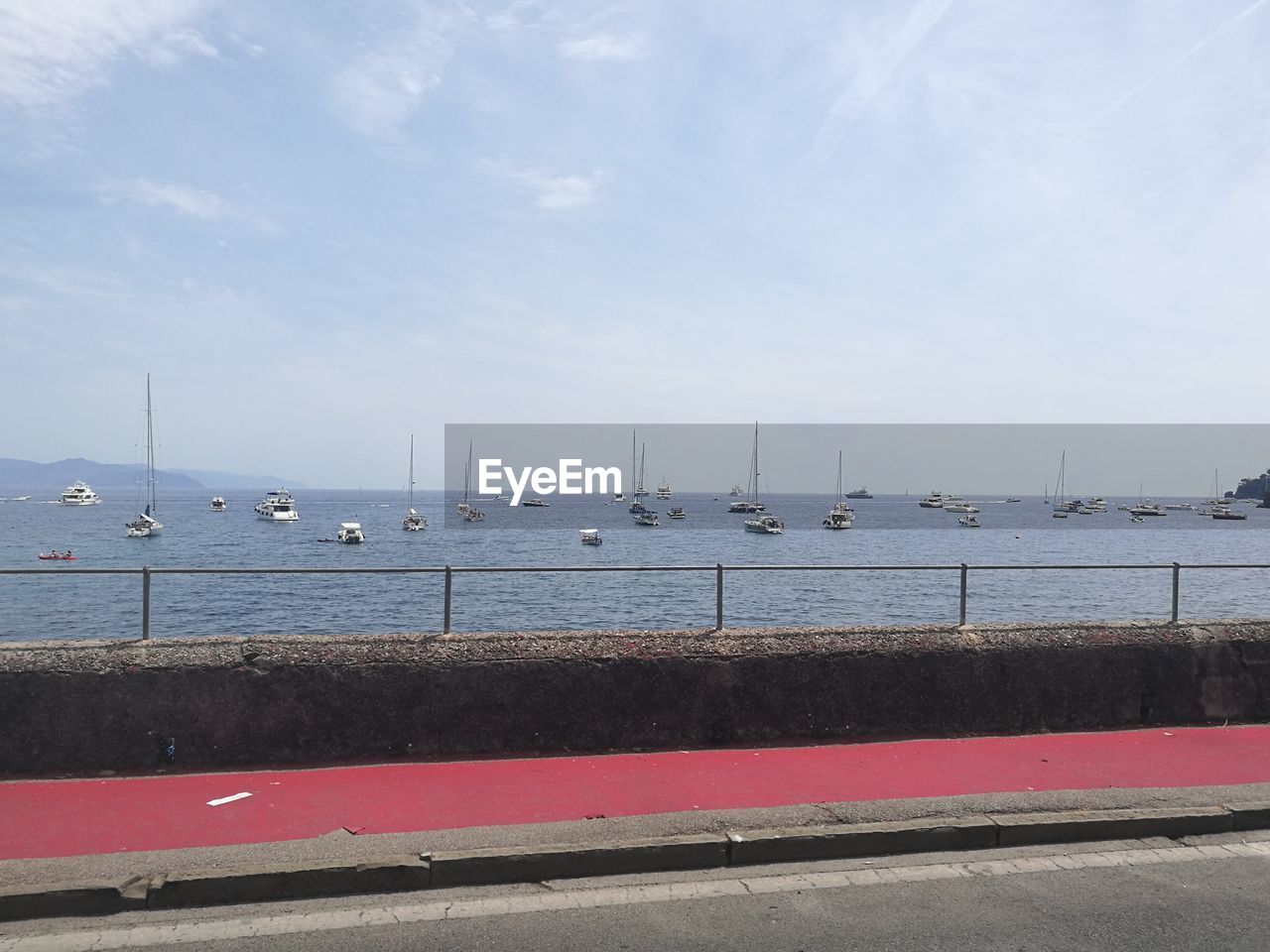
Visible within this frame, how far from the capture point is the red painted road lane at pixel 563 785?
6188 mm

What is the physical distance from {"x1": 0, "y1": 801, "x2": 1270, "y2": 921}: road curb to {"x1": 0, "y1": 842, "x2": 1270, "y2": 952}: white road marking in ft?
0.72

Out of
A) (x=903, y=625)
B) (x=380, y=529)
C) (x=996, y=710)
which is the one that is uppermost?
(x=903, y=625)

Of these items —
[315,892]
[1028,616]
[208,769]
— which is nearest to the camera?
[315,892]

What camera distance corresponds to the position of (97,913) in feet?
17.0

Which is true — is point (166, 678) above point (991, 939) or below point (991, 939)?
above

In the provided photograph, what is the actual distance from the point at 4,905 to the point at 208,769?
2225 millimetres

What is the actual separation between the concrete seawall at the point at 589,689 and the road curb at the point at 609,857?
198 cm

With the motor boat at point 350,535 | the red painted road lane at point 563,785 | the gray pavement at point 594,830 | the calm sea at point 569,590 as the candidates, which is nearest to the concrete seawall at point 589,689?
the red painted road lane at point 563,785

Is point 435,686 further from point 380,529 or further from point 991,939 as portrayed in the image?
point 380,529

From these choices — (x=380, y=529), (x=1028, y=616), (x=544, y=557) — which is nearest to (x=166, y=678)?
(x=1028, y=616)

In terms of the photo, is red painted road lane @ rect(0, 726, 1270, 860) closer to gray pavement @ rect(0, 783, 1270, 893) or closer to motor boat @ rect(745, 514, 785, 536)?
gray pavement @ rect(0, 783, 1270, 893)

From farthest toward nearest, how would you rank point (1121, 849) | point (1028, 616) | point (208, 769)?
point (1028, 616)
point (208, 769)
point (1121, 849)

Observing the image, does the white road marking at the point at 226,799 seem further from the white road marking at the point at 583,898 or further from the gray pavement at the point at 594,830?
the white road marking at the point at 583,898

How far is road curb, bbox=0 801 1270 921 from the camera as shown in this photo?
525 cm
